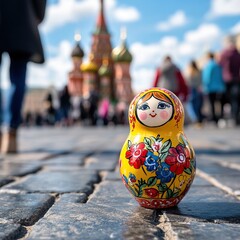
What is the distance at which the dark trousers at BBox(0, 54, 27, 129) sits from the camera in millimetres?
4230

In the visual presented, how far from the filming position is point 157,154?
1696 millimetres

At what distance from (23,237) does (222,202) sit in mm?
872

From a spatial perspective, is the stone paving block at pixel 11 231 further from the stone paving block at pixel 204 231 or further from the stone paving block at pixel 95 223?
the stone paving block at pixel 204 231

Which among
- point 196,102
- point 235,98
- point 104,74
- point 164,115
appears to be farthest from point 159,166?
point 104,74

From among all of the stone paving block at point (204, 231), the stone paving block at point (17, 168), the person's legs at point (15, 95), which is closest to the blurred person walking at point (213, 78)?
the person's legs at point (15, 95)

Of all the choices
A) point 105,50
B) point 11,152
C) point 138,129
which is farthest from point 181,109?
point 105,50

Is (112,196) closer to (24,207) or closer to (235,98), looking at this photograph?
(24,207)

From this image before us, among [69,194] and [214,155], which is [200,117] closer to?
[214,155]

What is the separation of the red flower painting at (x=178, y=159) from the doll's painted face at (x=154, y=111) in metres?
0.11

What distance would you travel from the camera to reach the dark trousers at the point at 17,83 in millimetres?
4230

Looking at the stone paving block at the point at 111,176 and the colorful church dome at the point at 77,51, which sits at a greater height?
the colorful church dome at the point at 77,51

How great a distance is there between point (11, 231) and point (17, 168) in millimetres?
1859

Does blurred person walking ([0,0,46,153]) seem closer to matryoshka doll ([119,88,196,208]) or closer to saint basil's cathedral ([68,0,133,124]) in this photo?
matryoshka doll ([119,88,196,208])

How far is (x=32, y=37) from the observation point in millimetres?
4148
